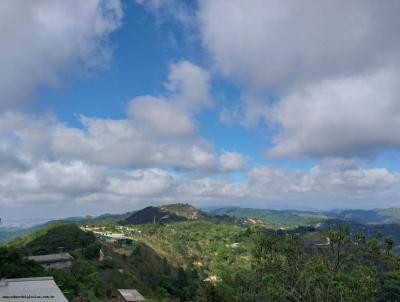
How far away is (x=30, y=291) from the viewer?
38375 mm

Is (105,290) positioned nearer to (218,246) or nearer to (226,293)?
(226,293)

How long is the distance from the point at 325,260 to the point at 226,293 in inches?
1196

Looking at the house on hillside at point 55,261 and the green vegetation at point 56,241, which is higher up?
the green vegetation at point 56,241

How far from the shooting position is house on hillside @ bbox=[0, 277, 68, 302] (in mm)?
35719

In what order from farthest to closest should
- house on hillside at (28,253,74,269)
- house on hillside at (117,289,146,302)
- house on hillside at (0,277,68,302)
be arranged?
house on hillside at (28,253,74,269) < house on hillside at (117,289,146,302) < house on hillside at (0,277,68,302)

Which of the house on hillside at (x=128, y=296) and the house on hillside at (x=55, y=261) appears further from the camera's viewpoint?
the house on hillside at (x=55, y=261)

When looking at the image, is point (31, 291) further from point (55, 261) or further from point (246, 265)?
point (246, 265)

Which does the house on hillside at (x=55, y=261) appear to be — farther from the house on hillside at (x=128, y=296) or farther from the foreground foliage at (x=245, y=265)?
the house on hillside at (x=128, y=296)

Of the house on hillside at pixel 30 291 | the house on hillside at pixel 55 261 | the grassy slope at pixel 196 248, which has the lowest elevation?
the grassy slope at pixel 196 248

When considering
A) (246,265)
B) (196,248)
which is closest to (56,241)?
(246,265)

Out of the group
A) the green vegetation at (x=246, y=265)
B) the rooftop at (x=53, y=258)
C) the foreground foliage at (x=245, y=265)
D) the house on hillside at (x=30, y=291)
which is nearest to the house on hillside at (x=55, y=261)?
the rooftop at (x=53, y=258)

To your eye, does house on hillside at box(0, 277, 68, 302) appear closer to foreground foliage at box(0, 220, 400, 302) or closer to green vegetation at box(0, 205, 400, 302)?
foreground foliage at box(0, 220, 400, 302)

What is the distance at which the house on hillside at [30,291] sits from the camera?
35.7 metres

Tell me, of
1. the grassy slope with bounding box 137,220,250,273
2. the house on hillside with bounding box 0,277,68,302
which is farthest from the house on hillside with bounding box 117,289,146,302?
the grassy slope with bounding box 137,220,250,273
